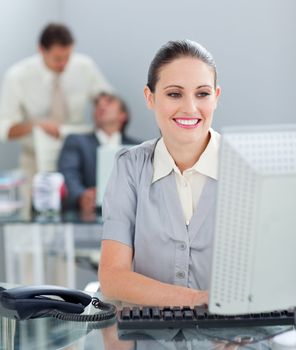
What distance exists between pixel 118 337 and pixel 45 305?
205 mm

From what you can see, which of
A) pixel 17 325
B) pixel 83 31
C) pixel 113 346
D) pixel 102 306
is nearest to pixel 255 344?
pixel 113 346

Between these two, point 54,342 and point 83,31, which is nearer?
point 54,342

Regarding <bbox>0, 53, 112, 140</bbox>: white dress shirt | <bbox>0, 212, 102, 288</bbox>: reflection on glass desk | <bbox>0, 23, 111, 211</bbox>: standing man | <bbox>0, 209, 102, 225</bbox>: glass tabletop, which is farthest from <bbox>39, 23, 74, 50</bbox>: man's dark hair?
<bbox>0, 209, 102, 225</bbox>: glass tabletop

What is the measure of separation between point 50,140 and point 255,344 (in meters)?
3.00

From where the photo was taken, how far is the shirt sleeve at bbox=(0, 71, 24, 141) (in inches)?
183

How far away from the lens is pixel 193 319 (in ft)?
5.39

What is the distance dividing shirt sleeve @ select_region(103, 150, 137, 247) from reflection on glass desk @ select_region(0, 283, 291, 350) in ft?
0.97

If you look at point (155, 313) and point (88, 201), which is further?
point (88, 201)

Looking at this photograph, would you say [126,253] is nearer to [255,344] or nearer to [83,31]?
[255,344]

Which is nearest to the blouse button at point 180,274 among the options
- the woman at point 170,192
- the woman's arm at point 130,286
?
the woman at point 170,192

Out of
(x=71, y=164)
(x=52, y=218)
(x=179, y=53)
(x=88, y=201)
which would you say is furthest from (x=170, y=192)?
(x=71, y=164)

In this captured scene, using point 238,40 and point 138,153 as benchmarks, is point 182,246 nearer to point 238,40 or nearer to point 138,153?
point 138,153

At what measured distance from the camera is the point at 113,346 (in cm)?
158

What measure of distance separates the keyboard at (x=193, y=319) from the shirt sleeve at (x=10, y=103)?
312cm
